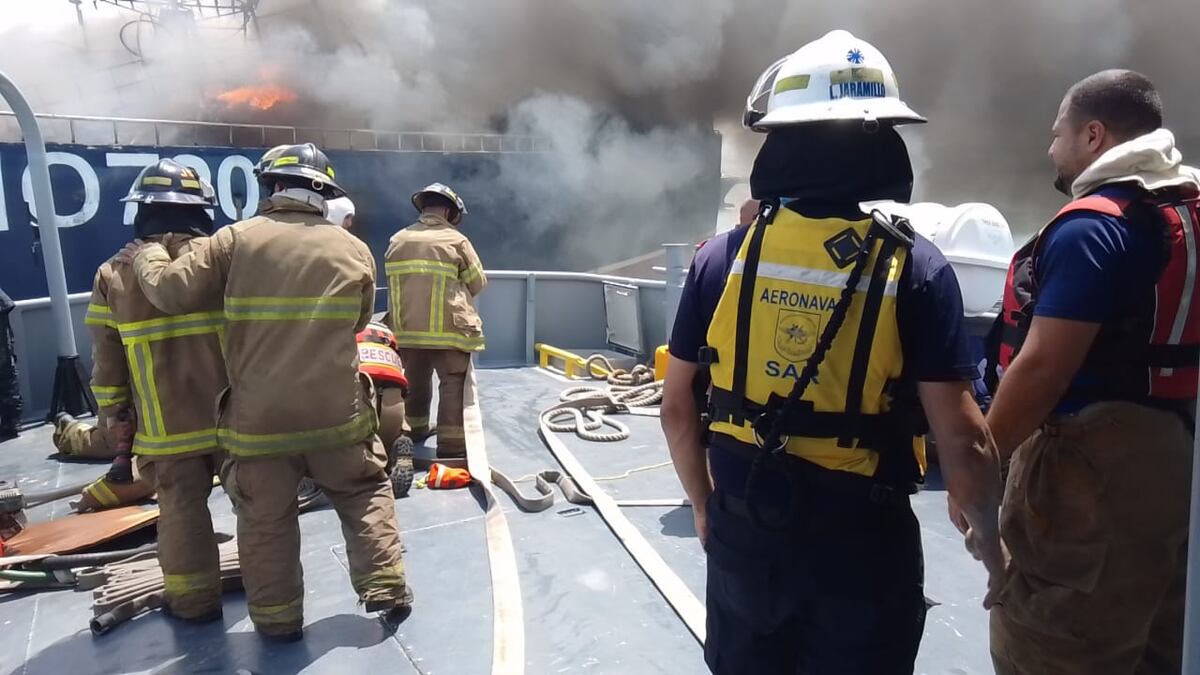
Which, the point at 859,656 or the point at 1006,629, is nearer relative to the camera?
the point at 859,656

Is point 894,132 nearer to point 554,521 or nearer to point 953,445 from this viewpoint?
point 953,445

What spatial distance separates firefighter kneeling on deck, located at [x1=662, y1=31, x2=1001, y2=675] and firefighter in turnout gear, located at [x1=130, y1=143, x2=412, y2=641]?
1.37 m

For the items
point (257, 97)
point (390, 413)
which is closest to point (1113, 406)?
point (390, 413)

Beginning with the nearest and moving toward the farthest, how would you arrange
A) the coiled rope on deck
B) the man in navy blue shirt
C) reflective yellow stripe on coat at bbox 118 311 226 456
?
1. the man in navy blue shirt
2. reflective yellow stripe on coat at bbox 118 311 226 456
3. the coiled rope on deck

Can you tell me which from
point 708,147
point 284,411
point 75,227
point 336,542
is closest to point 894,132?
point 284,411

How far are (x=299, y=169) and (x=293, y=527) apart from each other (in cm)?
105

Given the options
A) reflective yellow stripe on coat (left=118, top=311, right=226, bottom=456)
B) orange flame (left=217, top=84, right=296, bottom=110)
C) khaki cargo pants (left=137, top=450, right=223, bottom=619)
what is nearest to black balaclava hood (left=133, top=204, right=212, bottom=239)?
reflective yellow stripe on coat (left=118, top=311, right=226, bottom=456)

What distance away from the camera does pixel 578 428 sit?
422 centimetres

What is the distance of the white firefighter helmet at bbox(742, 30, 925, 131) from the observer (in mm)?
1163

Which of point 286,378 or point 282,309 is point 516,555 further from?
point 282,309

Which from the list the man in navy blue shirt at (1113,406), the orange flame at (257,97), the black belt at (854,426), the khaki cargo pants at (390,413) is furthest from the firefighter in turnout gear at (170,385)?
the orange flame at (257,97)

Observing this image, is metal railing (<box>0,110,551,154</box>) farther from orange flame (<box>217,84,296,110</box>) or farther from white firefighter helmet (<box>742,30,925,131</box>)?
white firefighter helmet (<box>742,30,925,131</box>)

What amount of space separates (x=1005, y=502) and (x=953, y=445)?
49 centimetres

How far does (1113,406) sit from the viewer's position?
1.39 meters
